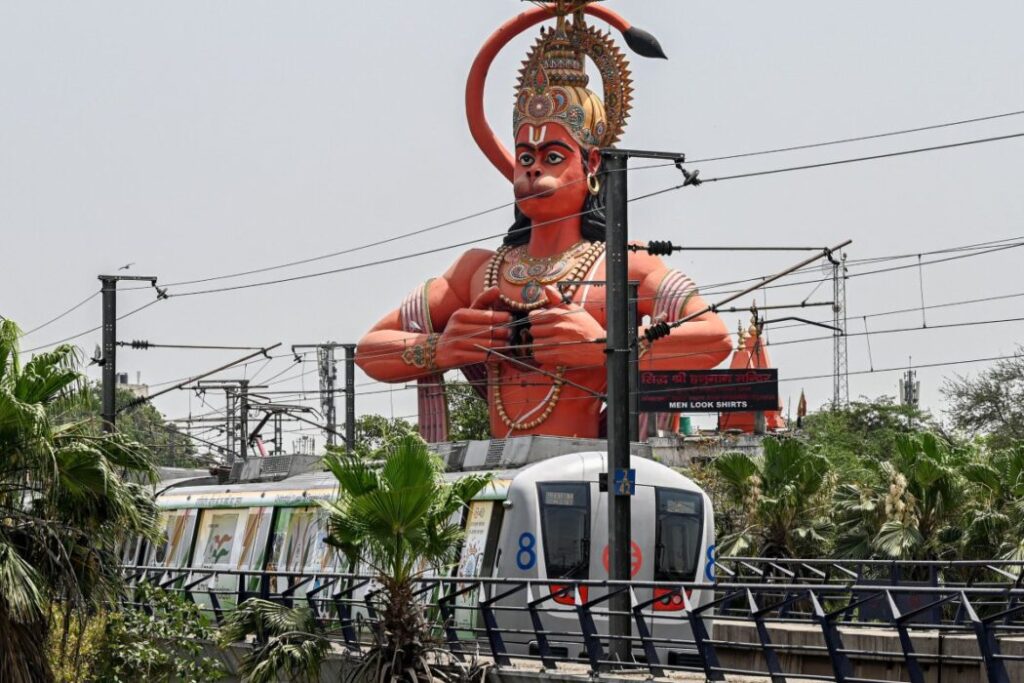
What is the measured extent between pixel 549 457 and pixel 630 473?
426 cm

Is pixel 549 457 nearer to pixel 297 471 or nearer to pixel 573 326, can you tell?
pixel 297 471

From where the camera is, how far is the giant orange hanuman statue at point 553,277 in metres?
36.8

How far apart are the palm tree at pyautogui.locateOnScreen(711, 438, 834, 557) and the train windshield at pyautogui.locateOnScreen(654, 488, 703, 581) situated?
10.9 m

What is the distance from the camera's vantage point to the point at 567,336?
120 ft

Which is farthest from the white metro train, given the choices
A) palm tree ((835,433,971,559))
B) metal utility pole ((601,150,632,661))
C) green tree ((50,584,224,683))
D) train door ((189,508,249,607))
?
palm tree ((835,433,971,559))

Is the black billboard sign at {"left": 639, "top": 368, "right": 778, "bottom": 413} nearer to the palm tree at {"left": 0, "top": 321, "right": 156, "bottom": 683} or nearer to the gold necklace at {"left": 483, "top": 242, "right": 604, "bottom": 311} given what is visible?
the gold necklace at {"left": 483, "top": 242, "right": 604, "bottom": 311}

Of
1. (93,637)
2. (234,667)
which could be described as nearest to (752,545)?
(234,667)

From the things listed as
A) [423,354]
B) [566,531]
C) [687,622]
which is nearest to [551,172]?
[423,354]

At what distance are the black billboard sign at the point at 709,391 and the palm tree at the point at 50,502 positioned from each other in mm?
27750

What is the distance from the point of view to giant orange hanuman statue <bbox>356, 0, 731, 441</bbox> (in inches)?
1449

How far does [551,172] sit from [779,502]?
810cm

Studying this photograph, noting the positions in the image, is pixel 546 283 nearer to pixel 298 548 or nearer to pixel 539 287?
pixel 539 287

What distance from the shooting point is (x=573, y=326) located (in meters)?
36.4

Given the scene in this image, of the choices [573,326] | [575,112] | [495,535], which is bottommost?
[495,535]
